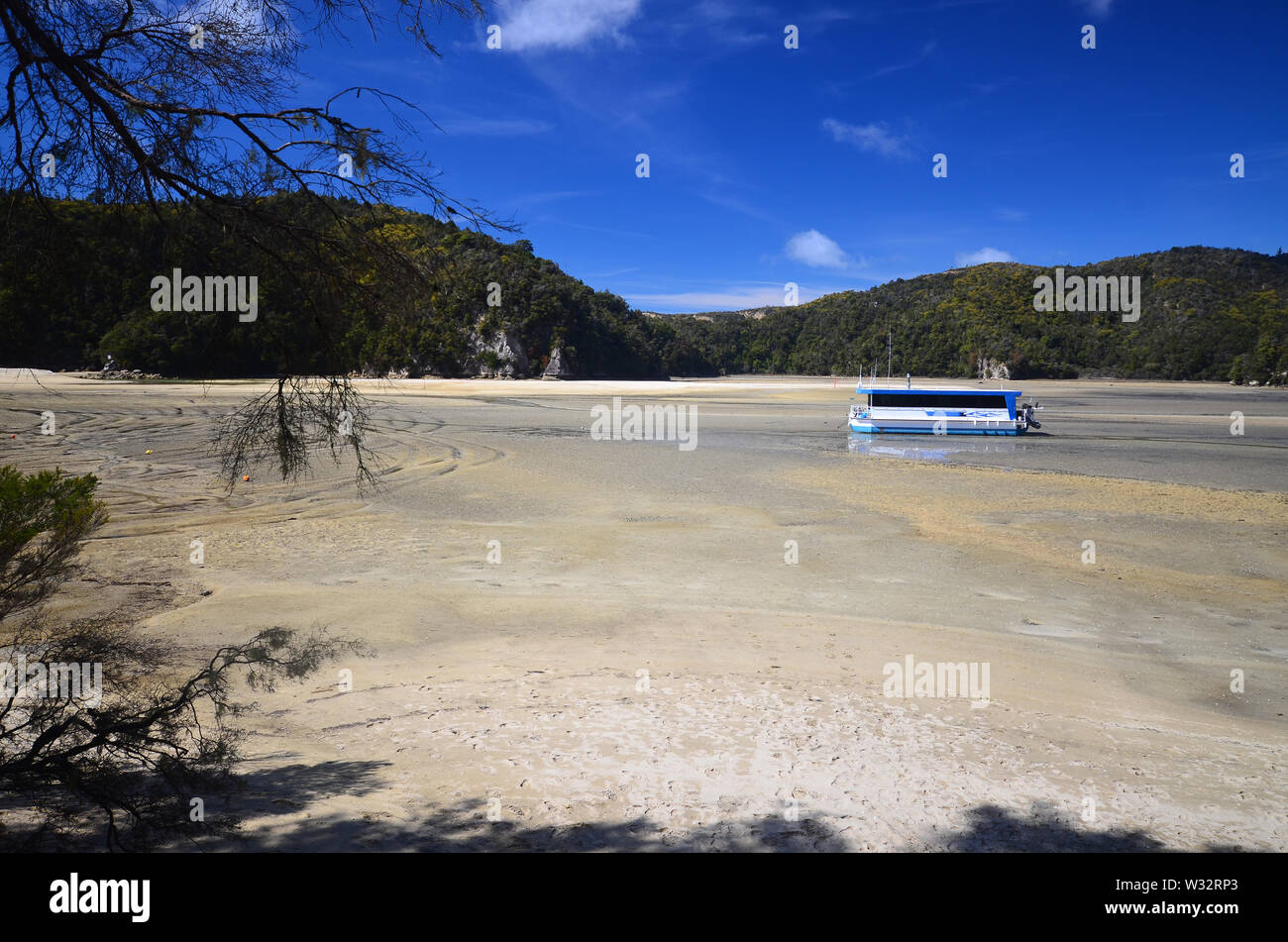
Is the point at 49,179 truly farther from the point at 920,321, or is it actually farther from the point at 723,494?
the point at 920,321

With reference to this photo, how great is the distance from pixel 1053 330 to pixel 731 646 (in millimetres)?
117467

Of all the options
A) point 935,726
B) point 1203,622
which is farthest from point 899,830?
point 1203,622

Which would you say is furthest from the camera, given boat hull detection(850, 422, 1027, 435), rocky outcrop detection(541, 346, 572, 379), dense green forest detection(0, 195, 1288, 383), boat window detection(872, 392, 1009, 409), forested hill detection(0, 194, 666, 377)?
rocky outcrop detection(541, 346, 572, 379)

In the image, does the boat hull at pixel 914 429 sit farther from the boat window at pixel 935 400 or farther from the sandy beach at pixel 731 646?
the sandy beach at pixel 731 646

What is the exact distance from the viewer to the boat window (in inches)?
1232

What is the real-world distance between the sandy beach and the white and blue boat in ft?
40.3

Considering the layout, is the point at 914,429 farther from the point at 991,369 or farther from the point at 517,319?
the point at 991,369

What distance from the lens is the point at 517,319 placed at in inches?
3467

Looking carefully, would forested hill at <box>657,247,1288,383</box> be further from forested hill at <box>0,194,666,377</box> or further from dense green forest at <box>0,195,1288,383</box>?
forested hill at <box>0,194,666,377</box>

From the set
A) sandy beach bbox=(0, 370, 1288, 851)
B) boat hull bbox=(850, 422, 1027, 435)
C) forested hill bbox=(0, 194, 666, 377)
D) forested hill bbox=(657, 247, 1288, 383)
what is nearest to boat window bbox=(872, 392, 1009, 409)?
boat hull bbox=(850, 422, 1027, 435)

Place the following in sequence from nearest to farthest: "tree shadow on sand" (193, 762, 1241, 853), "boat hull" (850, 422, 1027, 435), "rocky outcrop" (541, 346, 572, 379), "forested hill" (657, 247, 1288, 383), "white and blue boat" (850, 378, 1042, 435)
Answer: "tree shadow on sand" (193, 762, 1241, 853) < "boat hull" (850, 422, 1027, 435) < "white and blue boat" (850, 378, 1042, 435) < "rocky outcrop" (541, 346, 572, 379) < "forested hill" (657, 247, 1288, 383)

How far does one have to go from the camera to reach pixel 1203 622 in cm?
826

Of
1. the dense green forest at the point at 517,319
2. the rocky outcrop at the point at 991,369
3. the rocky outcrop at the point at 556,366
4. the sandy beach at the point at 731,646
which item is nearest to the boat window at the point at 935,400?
the sandy beach at the point at 731,646

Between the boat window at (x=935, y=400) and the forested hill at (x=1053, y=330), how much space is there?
71.2 meters
